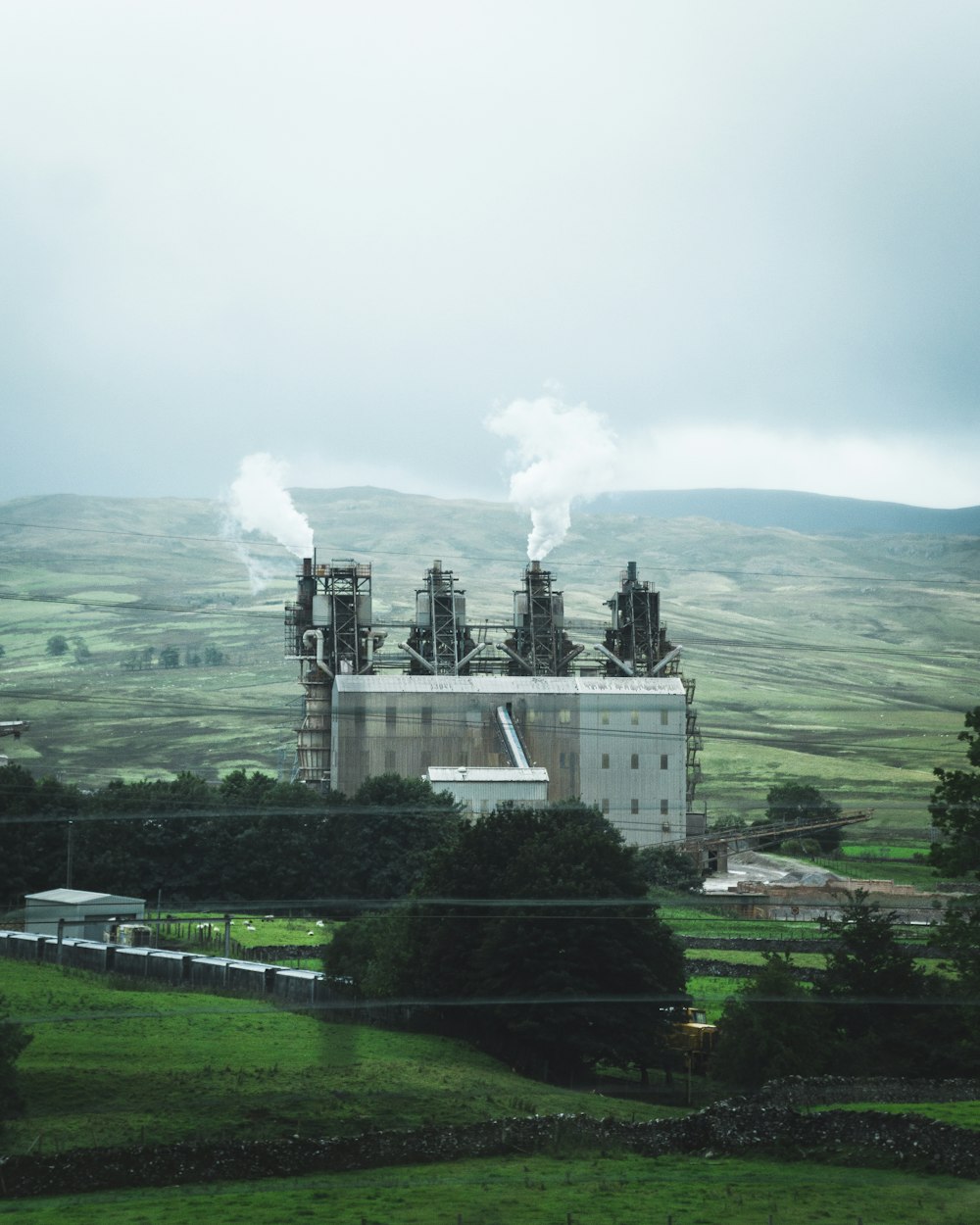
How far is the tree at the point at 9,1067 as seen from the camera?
3194 cm

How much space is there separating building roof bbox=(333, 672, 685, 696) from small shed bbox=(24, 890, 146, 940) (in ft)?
79.3

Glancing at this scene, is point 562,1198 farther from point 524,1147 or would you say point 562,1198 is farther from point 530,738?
point 530,738

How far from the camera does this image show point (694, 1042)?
4344cm

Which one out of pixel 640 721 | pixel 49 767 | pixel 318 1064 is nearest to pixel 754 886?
pixel 640 721

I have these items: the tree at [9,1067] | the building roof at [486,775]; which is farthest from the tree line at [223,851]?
the tree at [9,1067]

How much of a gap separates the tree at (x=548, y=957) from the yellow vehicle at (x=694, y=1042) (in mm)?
1115

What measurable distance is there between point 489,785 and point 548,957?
30407mm

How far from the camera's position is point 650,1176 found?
99.9 ft

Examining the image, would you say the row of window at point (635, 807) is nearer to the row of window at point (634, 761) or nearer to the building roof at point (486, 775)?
the row of window at point (634, 761)

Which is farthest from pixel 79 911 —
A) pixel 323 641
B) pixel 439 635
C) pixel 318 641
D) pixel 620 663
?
pixel 620 663

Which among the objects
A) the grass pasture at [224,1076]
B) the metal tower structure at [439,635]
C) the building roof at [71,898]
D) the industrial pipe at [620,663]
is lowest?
the building roof at [71,898]

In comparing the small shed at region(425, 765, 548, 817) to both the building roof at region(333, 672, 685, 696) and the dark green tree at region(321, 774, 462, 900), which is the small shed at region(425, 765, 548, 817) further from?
the building roof at region(333, 672, 685, 696)

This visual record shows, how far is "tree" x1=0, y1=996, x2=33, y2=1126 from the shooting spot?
1257 inches

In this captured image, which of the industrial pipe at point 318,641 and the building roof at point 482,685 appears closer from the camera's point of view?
the building roof at point 482,685
